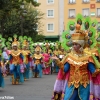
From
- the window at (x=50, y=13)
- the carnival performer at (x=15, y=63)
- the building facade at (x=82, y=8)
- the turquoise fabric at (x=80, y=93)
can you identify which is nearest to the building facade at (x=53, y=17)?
the window at (x=50, y=13)

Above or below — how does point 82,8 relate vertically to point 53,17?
above

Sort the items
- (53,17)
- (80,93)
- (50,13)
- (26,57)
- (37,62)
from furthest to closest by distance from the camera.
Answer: (50,13) < (53,17) < (37,62) < (26,57) < (80,93)

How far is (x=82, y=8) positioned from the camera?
6328cm

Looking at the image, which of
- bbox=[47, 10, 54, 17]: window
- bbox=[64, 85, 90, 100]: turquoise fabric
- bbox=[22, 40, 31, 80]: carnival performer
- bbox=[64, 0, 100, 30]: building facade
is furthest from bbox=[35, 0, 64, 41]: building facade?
bbox=[64, 85, 90, 100]: turquoise fabric

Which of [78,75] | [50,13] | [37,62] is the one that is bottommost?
[37,62]

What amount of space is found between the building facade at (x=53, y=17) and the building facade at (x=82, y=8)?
0.98 meters

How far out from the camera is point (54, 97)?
8609 millimetres

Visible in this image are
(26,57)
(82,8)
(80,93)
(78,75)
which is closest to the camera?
(80,93)

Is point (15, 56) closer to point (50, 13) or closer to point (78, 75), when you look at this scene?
point (78, 75)

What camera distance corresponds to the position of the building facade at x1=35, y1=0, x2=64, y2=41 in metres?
64.2

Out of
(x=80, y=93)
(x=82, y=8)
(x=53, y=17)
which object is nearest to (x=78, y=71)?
(x=80, y=93)

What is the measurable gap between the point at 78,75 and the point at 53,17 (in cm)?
5653

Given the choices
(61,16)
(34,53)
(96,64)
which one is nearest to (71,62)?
(96,64)

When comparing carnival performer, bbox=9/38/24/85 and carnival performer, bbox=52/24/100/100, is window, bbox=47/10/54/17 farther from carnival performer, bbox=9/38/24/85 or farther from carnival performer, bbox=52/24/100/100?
carnival performer, bbox=52/24/100/100
